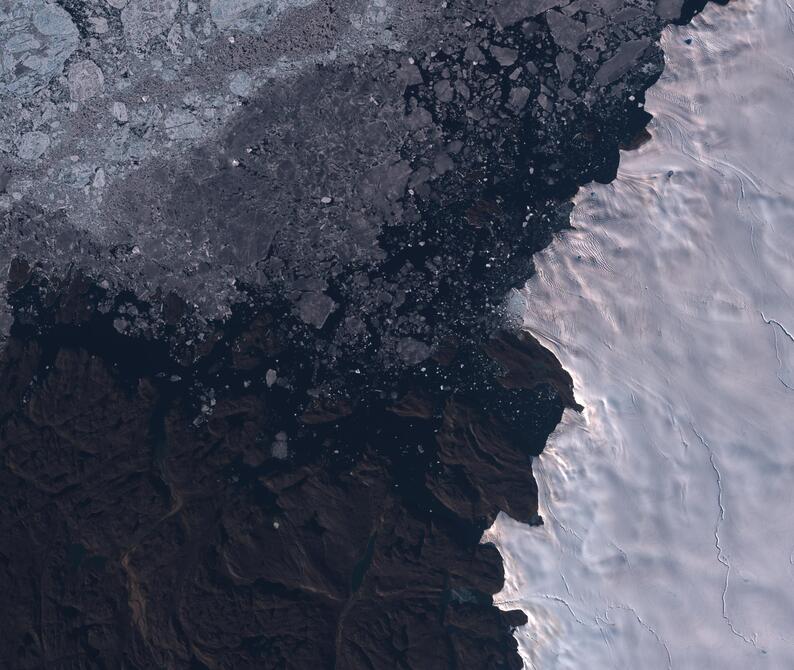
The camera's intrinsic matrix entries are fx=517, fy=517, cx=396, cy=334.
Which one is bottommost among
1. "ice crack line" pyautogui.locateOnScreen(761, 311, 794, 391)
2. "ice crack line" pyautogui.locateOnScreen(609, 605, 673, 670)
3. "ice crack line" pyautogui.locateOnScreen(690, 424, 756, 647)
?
"ice crack line" pyautogui.locateOnScreen(609, 605, 673, 670)

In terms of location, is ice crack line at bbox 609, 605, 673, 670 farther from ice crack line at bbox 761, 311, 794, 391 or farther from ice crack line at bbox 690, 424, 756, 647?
ice crack line at bbox 761, 311, 794, 391

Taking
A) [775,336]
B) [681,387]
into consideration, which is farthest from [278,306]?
[775,336]

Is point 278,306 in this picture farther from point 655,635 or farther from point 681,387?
point 655,635

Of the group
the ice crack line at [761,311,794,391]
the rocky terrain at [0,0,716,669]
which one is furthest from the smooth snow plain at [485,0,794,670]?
the rocky terrain at [0,0,716,669]

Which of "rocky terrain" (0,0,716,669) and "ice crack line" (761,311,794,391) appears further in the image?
"rocky terrain" (0,0,716,669)

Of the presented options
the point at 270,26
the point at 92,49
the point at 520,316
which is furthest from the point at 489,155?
the point at 92,49

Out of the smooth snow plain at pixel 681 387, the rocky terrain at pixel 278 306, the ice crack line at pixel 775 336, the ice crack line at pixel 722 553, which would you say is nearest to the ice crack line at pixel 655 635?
the smooth snow plain at pixel 681 387
